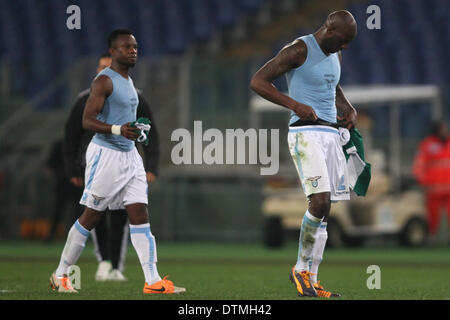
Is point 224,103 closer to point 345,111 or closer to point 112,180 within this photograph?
point 345,111

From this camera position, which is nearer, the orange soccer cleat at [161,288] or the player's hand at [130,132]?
the player's hand at [130,132]

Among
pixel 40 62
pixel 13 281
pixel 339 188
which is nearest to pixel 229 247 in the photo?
pixel 40 62

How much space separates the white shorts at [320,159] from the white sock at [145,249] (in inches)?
45.4

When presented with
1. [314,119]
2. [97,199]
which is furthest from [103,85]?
[314,119]

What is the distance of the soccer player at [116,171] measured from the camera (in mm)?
6566

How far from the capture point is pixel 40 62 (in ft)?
58.7

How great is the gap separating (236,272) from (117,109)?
3.46 metres

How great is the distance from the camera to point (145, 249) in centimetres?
657

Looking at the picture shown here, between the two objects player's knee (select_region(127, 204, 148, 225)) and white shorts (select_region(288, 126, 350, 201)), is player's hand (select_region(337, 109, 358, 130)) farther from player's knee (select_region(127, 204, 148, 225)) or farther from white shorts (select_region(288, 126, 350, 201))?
player's knee (select_region(127, 204, 148, 225))

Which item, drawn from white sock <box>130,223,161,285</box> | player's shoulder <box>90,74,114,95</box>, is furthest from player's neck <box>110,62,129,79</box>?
white sock <box>130,223,161,285</box>

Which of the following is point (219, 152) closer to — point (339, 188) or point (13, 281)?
point (13, 281)

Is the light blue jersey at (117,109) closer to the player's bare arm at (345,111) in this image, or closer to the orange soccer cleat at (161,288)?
the orange soccer cleat at (161,288)

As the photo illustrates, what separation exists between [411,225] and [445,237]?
44.6 inches

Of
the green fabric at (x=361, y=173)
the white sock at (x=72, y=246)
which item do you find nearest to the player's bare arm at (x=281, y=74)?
the green fabric at (x=361, y=173)
